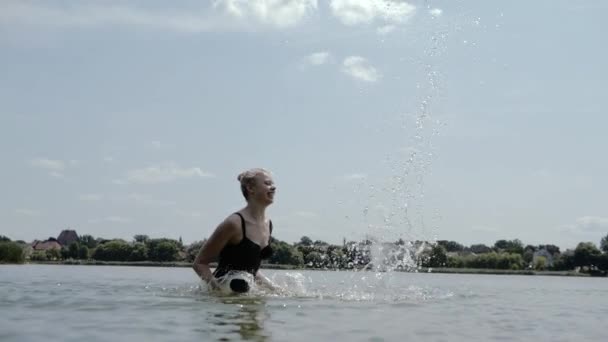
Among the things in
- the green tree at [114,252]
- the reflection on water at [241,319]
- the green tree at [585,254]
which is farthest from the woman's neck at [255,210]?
the green tree at [585,254]

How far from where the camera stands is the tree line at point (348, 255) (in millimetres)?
16938

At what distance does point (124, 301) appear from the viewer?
9.90 metres

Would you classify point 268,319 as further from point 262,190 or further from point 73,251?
point 73,251

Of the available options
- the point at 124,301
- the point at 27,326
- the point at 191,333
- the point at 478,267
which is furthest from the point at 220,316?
the point at 478,267

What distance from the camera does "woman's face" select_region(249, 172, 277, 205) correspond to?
1116 cm

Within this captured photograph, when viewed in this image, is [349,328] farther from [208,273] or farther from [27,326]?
[208,273]

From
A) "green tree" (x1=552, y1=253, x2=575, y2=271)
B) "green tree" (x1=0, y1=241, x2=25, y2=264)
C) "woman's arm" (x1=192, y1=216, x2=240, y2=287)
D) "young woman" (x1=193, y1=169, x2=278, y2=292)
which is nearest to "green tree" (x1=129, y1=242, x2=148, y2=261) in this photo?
"green tree" (x1=0, y1=241, x2=25, y2=264)

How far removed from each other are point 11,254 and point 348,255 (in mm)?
51552

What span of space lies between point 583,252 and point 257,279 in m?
134

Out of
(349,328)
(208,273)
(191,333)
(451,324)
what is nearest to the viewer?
(191,333)

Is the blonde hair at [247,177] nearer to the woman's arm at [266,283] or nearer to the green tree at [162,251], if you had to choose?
the woman's arm at [266,283]

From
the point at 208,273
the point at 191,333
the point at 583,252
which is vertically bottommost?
the point at 191,333

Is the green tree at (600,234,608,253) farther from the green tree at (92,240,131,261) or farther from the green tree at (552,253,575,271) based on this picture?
the green tree at (92,240,131,261)

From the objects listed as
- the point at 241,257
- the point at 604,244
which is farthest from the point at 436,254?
the point at 604,244
